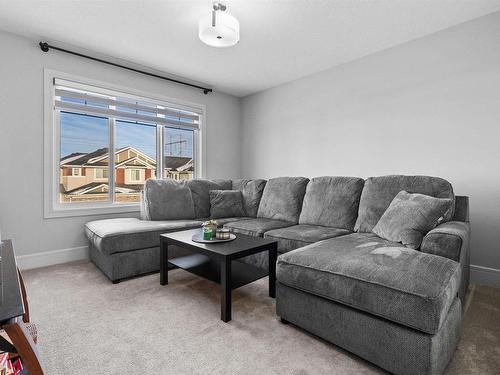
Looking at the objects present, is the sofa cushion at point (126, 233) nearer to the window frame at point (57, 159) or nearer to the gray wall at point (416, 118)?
the window frame at point (57, 159)

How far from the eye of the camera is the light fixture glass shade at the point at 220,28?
2146 mm

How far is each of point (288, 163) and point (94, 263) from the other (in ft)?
9.35

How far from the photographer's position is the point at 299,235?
2500 mm

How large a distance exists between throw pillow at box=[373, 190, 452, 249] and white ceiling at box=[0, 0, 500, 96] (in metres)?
1.66

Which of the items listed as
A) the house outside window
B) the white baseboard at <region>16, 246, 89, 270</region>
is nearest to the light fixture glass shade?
the house outside window

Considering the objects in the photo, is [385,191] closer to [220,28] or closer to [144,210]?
[220,28]

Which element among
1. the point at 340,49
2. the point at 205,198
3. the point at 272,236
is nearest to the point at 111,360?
the point at 272,236

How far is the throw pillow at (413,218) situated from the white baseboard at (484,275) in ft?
3.32

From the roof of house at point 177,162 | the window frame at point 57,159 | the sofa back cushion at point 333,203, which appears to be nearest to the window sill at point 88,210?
the window frame at point 57,159

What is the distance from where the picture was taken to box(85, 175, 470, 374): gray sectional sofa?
4.15ft

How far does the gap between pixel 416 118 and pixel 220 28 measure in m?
2.21

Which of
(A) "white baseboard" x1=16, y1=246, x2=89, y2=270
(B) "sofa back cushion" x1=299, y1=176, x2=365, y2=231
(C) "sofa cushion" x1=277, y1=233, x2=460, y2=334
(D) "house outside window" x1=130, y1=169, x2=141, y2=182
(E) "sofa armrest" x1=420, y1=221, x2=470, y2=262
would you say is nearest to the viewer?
(C) "sofa cushion" x1=277, y1=233, x2=460, y2=334

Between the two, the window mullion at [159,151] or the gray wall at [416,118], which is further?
the window mullion at [159,151]

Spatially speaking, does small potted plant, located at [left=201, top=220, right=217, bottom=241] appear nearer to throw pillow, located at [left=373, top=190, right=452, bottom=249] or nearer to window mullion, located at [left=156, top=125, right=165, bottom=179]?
throw pillow, located at [left=373, top=190, right=452, bottom=249]
